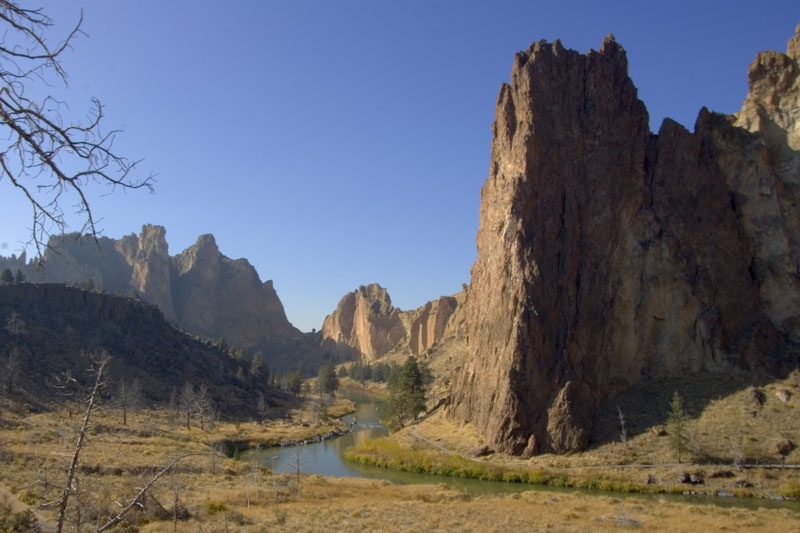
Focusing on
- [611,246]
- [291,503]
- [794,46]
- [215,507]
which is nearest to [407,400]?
[611,246]

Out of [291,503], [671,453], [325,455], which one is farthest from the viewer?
[325,455]

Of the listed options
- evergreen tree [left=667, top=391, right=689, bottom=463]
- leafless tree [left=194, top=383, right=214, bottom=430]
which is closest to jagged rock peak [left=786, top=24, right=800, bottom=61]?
evergreen tree [left=667, top=391, right=689, bottom=463]

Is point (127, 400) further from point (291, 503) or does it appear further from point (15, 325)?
point (291, 503)

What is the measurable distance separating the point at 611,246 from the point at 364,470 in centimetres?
3442

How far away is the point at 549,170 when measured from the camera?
62.8 metres

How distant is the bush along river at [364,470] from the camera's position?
1458 inches

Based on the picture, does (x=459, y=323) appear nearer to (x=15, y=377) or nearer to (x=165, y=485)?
(x=15, y=377)

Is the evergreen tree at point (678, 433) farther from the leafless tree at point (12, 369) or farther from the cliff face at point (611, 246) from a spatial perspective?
the leafless tree at point (12, 369)

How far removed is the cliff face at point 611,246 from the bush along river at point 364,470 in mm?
8859

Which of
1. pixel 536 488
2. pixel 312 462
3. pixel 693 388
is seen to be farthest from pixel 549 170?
pixel 312 462

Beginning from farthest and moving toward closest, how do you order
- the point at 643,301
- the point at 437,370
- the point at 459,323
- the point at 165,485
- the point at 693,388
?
the point at 459,323
the point at 437,370
the point at 643,301
the point at 693,388
the point at 165,485

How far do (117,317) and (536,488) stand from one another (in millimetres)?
84148

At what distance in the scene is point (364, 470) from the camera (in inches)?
2023

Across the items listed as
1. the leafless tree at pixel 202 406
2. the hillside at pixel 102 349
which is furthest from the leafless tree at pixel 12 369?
the leafless tree at pixel 202 406
